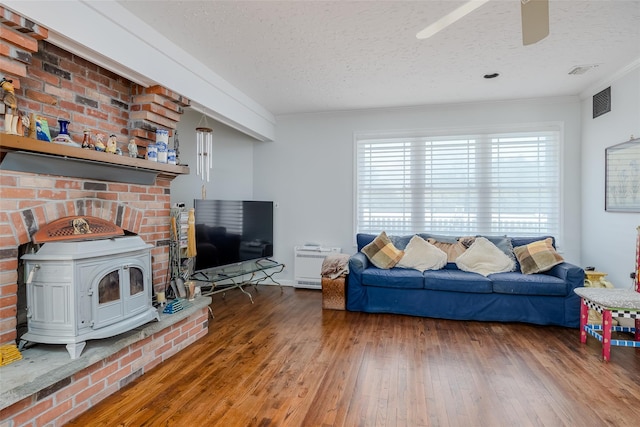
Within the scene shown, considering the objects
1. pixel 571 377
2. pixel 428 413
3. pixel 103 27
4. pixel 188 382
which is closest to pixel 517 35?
pixel 571 377

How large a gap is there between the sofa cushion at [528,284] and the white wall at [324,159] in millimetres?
1172

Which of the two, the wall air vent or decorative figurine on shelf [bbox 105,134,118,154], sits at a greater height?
the wall air vent

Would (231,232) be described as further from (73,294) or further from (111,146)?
(73,294)

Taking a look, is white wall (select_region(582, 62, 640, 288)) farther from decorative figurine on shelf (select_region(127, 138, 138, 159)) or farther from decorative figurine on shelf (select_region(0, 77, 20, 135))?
decorative figurine on shelf (select_region(0, 77, 20, 135))

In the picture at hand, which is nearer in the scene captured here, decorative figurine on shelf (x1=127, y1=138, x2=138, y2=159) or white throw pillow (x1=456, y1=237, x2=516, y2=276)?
decorative figurine on shelf (x1=127, y1=138, x2=138, y2=159)

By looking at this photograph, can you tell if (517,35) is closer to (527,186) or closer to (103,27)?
(527,186)

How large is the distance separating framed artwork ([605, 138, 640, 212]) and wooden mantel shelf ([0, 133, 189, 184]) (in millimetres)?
4362

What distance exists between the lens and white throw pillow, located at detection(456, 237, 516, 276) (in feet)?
12.4

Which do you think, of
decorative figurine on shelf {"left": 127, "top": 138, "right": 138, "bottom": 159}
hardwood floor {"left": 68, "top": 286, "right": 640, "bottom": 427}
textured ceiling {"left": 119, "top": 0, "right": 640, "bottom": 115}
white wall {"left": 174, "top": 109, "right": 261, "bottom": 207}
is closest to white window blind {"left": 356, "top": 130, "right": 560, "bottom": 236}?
textured ceiling {"left": 119, "top": 0, "right": 640, "bottom": 115}

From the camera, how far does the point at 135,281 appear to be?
2.38m

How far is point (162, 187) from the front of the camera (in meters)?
3.02

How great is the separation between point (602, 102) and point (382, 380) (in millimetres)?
3898

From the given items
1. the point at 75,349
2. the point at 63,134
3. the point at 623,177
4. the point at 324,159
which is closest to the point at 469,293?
the point at 623,177

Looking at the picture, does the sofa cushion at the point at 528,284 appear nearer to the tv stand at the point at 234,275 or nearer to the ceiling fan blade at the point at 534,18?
the ceiling fan blade at the point at 534,18
